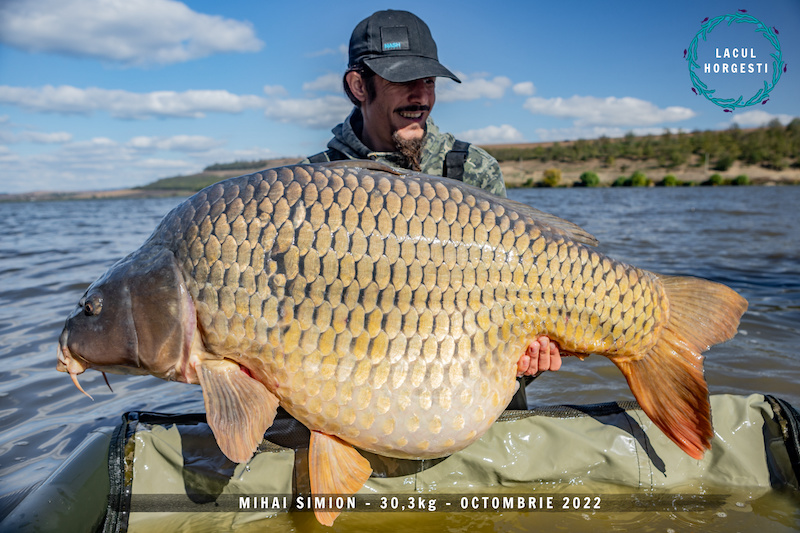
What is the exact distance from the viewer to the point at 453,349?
62.6 inches

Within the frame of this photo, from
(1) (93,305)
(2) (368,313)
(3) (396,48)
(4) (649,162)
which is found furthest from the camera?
(4) (649,162)

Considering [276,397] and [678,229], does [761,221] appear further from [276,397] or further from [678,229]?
[276,397]

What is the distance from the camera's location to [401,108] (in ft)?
8.50

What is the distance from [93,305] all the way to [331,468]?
87 cm

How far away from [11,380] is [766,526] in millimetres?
3742

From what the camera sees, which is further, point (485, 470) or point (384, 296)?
point (485, 470)

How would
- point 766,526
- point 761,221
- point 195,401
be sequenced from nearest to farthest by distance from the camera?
point 766,526, point 195,401, point 761,221

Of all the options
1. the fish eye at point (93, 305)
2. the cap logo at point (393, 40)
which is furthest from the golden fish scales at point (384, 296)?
the cap logo at point (393, 40)

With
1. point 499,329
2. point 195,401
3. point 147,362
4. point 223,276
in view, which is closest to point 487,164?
point 499,329

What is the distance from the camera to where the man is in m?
2.50

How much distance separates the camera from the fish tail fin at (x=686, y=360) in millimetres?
1679

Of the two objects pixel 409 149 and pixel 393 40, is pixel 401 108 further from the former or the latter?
pixel 393 40

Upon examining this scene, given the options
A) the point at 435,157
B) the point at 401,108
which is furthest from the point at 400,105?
the point at 435,157

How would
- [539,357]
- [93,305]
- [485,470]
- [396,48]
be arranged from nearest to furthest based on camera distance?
[93,305]
[539,357]
[485,470]
[396,48]
